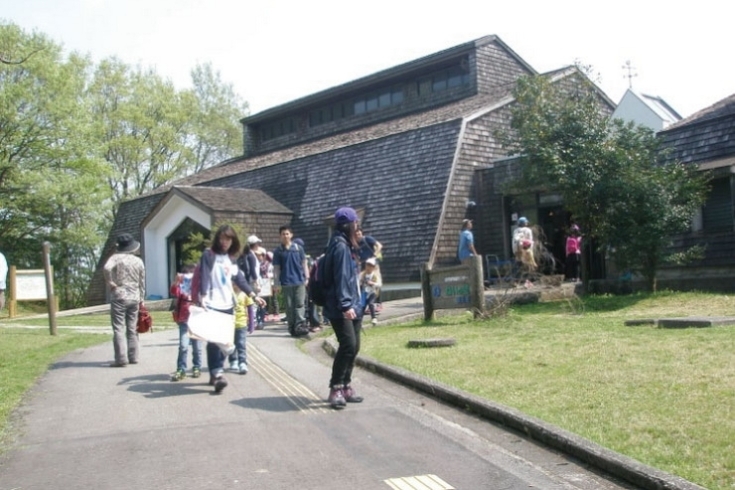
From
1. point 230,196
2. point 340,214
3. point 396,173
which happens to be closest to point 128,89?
point 230,196

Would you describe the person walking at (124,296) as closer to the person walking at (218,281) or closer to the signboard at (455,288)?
the person walking at (218,281)

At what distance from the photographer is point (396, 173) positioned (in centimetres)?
2439

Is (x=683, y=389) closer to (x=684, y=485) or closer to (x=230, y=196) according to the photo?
(x=684, y=485)

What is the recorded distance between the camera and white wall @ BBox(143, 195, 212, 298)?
99.8ft

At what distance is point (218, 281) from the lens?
8.73m

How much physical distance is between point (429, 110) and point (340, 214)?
22.9 m

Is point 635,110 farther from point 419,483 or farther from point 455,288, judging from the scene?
point 419,483

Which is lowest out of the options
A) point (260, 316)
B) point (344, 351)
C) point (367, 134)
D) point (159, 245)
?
point (260, 316)

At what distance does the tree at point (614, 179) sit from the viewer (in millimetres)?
15953

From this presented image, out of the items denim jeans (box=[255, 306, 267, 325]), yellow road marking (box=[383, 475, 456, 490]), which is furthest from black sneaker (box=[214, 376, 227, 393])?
denim jeans (box=[255, 306, 267, 325])

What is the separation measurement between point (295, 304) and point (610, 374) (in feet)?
22.9

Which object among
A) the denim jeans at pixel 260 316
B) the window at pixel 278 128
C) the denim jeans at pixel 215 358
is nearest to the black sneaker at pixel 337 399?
the denim jeans at pixel 215 358

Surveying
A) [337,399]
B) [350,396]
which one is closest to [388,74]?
[350,396]

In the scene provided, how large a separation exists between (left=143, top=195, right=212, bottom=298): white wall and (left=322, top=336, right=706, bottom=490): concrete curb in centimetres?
2287
